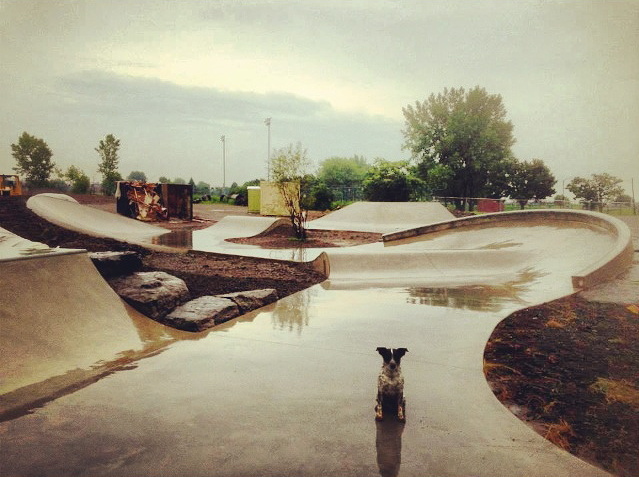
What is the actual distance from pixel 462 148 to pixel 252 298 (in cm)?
2826

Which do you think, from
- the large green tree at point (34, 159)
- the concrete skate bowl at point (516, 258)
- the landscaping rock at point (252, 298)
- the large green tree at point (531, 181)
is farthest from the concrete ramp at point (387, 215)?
the large green tree at point (531, 181)

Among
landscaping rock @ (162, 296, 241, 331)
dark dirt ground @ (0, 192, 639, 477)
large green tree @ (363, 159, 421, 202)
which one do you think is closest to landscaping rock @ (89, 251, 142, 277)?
dark dirt ground @ (0, 192, 639, 477)

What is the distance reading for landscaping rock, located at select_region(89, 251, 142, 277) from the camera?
5633 millimetres

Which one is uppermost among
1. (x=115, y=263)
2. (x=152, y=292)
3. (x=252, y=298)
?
(x=115, y=263)

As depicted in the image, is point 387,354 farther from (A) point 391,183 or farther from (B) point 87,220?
(A) point 391,183

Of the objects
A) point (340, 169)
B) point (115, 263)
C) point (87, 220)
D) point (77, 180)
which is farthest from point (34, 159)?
point (340, 169)

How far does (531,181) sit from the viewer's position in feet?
125

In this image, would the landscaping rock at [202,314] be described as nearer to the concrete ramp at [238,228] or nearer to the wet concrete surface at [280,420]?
the wet concrete surface at [280,420]

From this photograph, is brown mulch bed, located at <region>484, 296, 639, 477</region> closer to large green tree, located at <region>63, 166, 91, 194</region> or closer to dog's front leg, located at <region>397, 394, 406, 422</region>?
dog's front leg, located at <region>397, 394, 406, 422</region>

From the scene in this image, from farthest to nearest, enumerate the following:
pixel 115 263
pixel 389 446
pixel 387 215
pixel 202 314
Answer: pixel 387 215 < pixel 115 263 < pixel 202 314 < pixel 389 446

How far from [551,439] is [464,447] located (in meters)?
0.63

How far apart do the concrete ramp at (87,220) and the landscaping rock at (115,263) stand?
4.87 m

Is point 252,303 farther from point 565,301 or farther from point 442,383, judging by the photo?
point 565,301

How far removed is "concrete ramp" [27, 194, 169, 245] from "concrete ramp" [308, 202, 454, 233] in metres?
7.46
